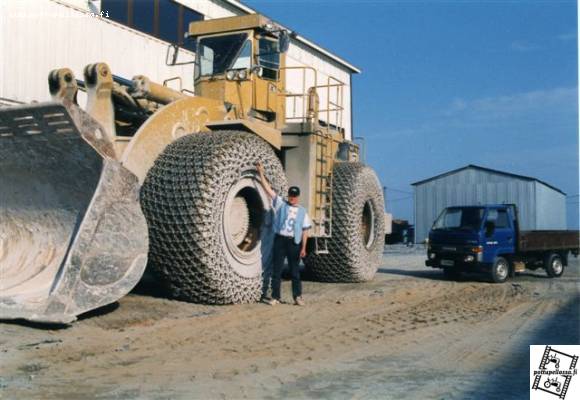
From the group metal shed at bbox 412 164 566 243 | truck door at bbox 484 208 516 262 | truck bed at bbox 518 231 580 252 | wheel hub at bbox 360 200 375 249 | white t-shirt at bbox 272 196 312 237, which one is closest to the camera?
white t-shirt at bbox 272 196 312 237

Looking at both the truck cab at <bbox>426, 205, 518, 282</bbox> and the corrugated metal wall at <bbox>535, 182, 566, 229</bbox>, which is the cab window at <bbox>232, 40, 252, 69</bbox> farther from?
the corrugated metal wall at <bbox>535, 182, 566, 229</bbox>

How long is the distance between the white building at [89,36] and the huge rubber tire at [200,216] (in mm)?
3145

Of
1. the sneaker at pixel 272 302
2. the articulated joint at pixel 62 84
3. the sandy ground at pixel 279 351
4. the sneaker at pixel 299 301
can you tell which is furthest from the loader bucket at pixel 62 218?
the sneaker at pixel 299 301

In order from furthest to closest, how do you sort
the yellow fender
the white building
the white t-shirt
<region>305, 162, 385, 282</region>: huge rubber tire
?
the white building, <region>305, 162, 385, 282</region>: huge rubber tire, the white t-shirt, the yellow fender

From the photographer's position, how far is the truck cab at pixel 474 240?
13.6 m

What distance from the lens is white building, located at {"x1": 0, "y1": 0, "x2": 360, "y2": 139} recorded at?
39.8 ft

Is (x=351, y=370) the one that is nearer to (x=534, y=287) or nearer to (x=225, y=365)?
(x=225, y=365)

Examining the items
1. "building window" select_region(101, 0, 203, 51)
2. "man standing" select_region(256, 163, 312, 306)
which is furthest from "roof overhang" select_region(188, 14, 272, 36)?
"building window" select_region(101, 0, 203, 51)

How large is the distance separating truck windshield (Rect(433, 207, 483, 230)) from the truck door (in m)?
0.25

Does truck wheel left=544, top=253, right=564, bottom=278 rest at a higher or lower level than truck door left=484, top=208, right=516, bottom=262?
lower

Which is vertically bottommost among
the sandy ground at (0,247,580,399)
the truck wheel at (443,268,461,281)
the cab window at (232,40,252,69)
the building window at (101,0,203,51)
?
the sandy ground at (0,247,580,399)

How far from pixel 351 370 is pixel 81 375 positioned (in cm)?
196

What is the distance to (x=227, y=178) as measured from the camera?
7.17 m

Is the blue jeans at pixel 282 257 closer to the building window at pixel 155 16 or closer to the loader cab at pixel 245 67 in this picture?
the loader cab at pixel 245 67
